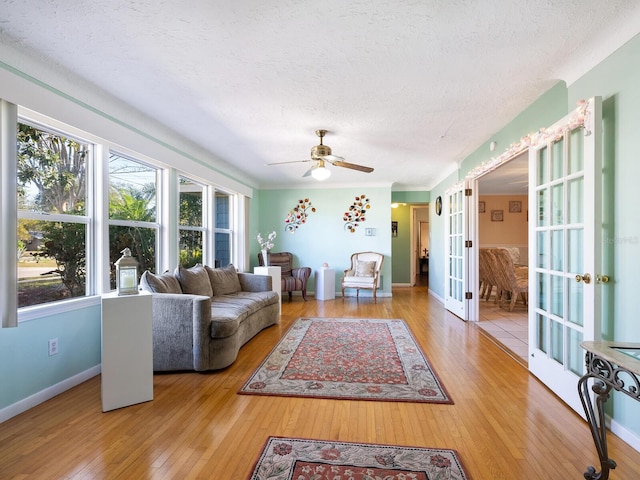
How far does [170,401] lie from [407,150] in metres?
3.77

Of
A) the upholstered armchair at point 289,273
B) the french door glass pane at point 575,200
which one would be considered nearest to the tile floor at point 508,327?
the french door glass pane at point 575,200

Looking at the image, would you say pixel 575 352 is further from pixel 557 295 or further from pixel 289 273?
pixel 289 273

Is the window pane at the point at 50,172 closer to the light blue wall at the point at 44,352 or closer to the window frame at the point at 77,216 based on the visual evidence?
the window frame at the point at 77,216

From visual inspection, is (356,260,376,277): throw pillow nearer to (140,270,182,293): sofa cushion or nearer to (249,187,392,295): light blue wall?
(249,187,392,295): light blue wall

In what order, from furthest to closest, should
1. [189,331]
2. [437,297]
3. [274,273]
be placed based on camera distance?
[437,297]
[274,273]
[189,331]

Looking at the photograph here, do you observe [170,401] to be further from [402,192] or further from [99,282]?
[402,192]

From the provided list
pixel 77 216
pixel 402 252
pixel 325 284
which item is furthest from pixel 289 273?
pixel 77 216

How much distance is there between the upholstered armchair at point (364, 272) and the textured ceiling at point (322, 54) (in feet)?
10.8

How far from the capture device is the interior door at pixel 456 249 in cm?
440

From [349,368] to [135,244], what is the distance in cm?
245

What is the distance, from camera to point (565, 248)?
2.17 meters

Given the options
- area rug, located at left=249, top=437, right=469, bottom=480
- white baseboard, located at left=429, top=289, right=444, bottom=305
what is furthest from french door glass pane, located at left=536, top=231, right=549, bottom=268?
white baseboard, located at left=429, top=289, right=444, bottom=305

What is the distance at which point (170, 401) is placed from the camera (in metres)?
2.21

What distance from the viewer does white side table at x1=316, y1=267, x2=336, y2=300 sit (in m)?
6.14
